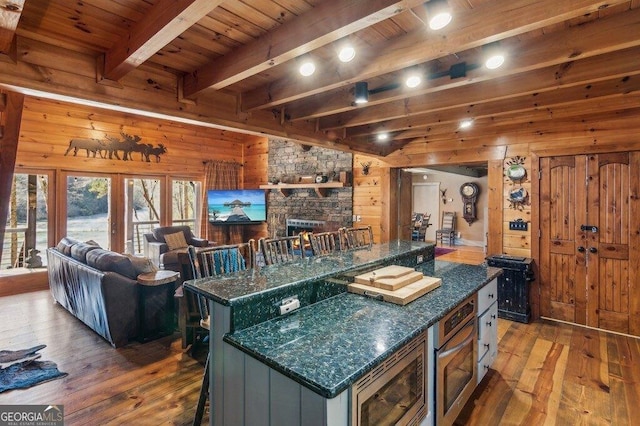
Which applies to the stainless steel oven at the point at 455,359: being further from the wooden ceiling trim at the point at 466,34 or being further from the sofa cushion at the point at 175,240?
the sofa cushion at the point at 175,240

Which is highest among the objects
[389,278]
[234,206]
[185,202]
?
[185,202]

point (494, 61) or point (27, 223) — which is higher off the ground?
point (494, 61)

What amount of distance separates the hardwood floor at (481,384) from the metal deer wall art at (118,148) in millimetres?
3206

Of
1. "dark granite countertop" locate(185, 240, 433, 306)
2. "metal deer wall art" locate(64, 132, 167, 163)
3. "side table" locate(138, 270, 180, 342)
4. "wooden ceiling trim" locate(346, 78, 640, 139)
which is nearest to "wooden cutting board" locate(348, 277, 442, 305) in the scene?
"dark granite countertop" locate(185, 240, 433, 306)

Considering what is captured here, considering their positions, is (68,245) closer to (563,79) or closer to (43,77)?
(43,77)

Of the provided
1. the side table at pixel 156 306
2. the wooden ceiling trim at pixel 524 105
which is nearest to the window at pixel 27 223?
the side table at pixel 156 306

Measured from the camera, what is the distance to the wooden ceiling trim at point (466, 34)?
156 centimetres

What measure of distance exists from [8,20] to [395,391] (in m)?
2.58

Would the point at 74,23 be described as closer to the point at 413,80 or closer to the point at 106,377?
the point at 413,80

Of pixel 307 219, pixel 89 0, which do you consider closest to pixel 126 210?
pixel 307 219

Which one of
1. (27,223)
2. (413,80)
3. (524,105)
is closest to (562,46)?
(413,80)

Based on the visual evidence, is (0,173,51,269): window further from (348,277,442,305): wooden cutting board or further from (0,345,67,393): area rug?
(348,277,442,305): wooden cutting board

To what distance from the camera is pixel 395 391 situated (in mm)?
1462

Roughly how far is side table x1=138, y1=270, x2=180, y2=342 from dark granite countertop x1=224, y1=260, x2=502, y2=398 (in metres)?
2.34
